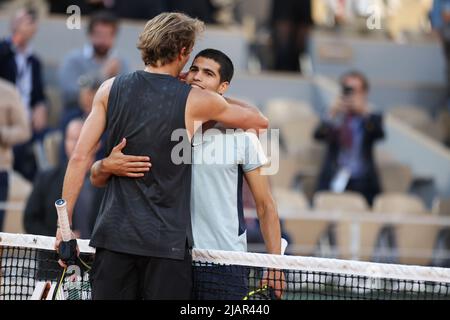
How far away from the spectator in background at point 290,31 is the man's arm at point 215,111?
32.9ft

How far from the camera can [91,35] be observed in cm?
1360

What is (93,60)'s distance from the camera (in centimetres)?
1353

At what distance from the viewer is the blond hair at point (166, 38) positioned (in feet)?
20.0

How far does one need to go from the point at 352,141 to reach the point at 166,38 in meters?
7.58

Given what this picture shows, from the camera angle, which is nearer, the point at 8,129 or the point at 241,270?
the point at 241,270

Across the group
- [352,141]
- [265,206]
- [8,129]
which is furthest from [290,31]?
[265,206]

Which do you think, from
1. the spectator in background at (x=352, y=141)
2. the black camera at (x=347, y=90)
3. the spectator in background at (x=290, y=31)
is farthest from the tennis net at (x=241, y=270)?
the spectator in background at (x=290, y=31)

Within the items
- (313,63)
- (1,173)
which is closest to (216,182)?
(1,173)

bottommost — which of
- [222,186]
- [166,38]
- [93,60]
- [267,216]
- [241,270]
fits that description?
[241,270]

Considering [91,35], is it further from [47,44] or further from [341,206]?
[341,206]

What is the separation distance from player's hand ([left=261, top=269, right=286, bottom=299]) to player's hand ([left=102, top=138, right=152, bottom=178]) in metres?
0.99

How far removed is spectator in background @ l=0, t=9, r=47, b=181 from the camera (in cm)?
1311

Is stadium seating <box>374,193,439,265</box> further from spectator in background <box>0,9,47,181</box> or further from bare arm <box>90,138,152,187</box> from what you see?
bare arm <box>90,138,152,187</box>

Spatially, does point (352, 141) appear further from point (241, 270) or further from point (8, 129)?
point (241, 270)
